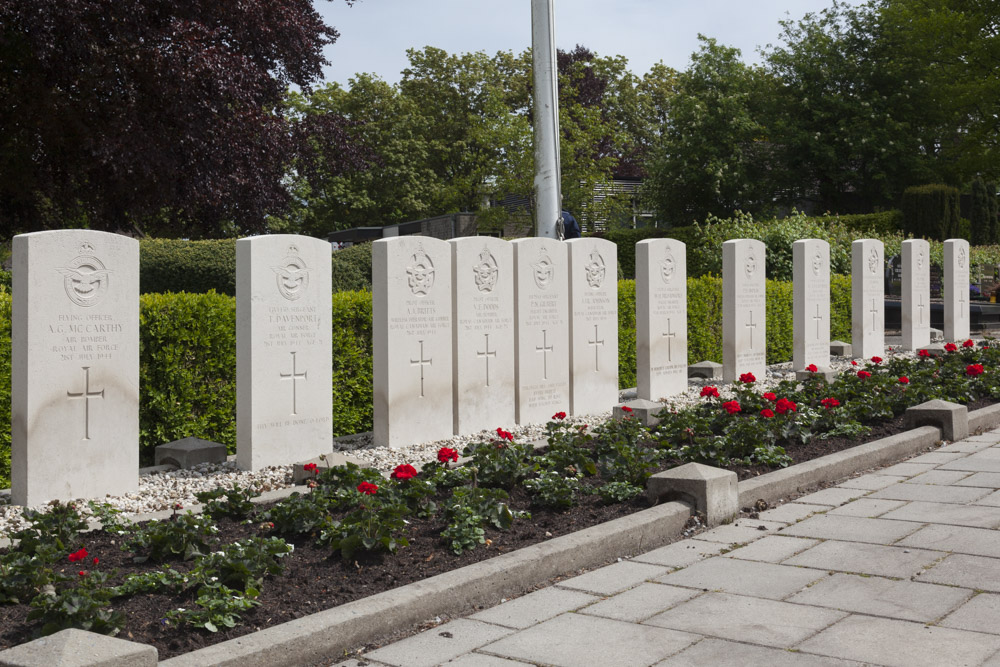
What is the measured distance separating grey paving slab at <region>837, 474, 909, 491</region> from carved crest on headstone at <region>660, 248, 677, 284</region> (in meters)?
4.16

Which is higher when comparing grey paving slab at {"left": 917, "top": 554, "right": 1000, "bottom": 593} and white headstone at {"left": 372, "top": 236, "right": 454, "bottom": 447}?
white headstone at {"left": 372, "top": 236, "right": 454, "bottom": 447}

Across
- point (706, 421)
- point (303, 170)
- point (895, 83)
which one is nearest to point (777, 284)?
point (706, 421)

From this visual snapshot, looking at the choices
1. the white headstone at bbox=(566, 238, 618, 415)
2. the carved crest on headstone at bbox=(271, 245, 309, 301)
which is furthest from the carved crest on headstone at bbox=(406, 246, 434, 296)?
the white headstone at bbox=(566, 238, 618, 415)

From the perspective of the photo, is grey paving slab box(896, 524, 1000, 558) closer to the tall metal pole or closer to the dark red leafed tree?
the tall metal pole

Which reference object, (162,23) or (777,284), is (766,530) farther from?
(162,23)

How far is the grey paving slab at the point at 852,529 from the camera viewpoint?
4.92m

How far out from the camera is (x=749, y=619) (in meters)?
3.74

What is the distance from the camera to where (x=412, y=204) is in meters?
39.6

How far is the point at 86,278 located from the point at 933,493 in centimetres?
542

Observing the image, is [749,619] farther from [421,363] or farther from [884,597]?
[421,363]

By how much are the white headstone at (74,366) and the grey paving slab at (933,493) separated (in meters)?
4.76

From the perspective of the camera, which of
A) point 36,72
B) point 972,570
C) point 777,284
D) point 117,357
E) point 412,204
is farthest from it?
point 412,204

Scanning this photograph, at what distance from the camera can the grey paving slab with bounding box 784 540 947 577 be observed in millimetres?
4371

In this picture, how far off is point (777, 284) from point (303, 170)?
28.7ft
